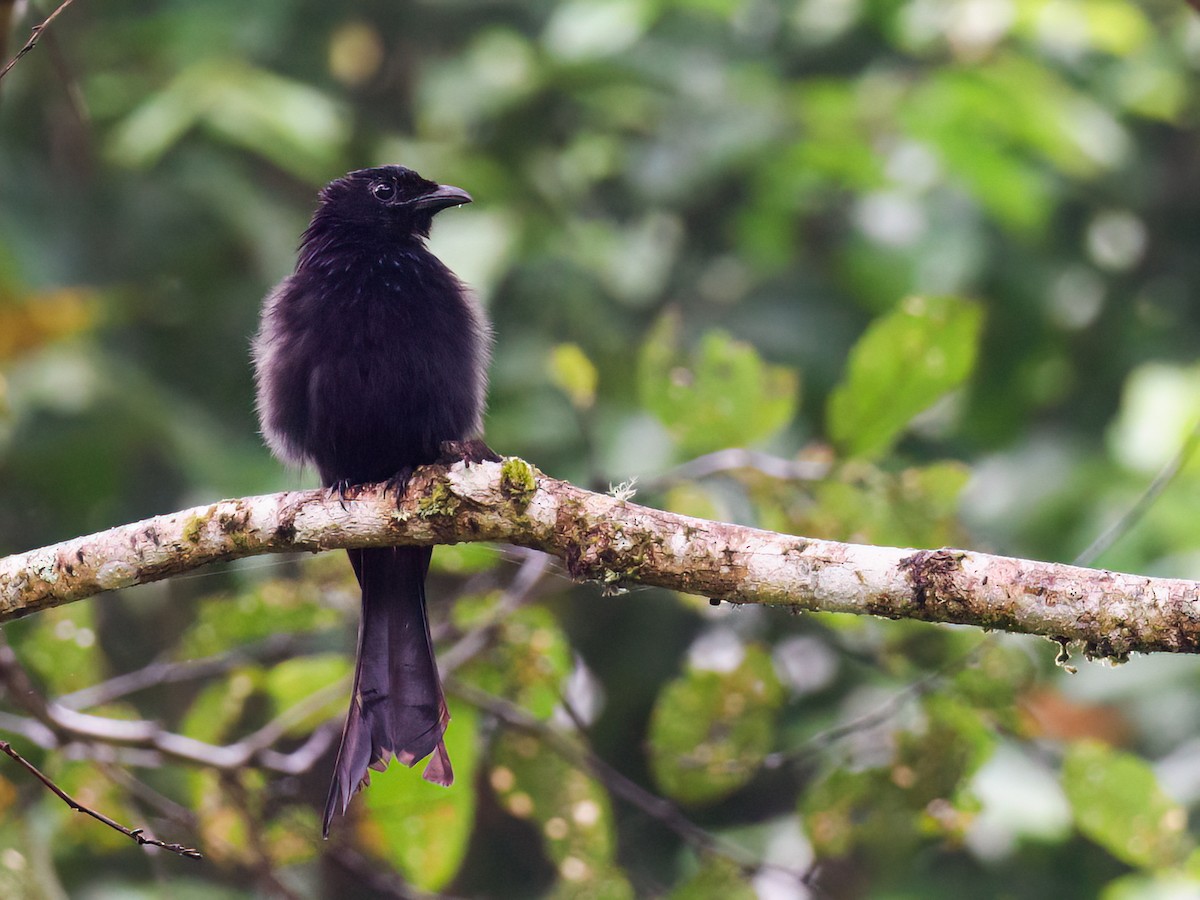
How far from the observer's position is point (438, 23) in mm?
5688

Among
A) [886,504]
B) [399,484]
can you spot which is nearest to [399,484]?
[399,484]

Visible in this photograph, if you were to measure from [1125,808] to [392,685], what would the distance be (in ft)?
5.72

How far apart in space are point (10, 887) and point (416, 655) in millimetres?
1228

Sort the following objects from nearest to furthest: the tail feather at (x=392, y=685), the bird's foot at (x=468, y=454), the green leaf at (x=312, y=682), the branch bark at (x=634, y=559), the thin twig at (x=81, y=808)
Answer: the thin twig at (x=81, y=808) < the branch bark at (x=634, y=559) < the bird's foot at (x=468, y=454) < the tail feather at (x=392, y=685) < the green leaf at (x=312, y=682)

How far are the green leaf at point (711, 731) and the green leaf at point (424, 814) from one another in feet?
1.69

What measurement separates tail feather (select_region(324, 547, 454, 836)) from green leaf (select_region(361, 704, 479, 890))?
499 millimetres

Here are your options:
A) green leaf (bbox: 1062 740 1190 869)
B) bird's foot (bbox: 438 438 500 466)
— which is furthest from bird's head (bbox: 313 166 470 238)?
green leaf (bbox: 1062 740 1190 869)

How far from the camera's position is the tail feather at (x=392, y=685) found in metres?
2.85

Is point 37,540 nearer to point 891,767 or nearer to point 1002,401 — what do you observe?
point 891,767

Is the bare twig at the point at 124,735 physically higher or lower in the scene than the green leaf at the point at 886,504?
lower

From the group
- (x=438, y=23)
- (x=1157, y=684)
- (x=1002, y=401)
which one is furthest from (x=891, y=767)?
(x=438, y=23)

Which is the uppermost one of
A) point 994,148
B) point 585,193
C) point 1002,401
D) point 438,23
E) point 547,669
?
point 438,23

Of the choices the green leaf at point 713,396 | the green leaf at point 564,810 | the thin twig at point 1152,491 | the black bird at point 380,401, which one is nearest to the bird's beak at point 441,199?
the black bird at point 380,401

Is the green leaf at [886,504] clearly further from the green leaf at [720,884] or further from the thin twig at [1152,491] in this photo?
the green leaf at [720,884]
